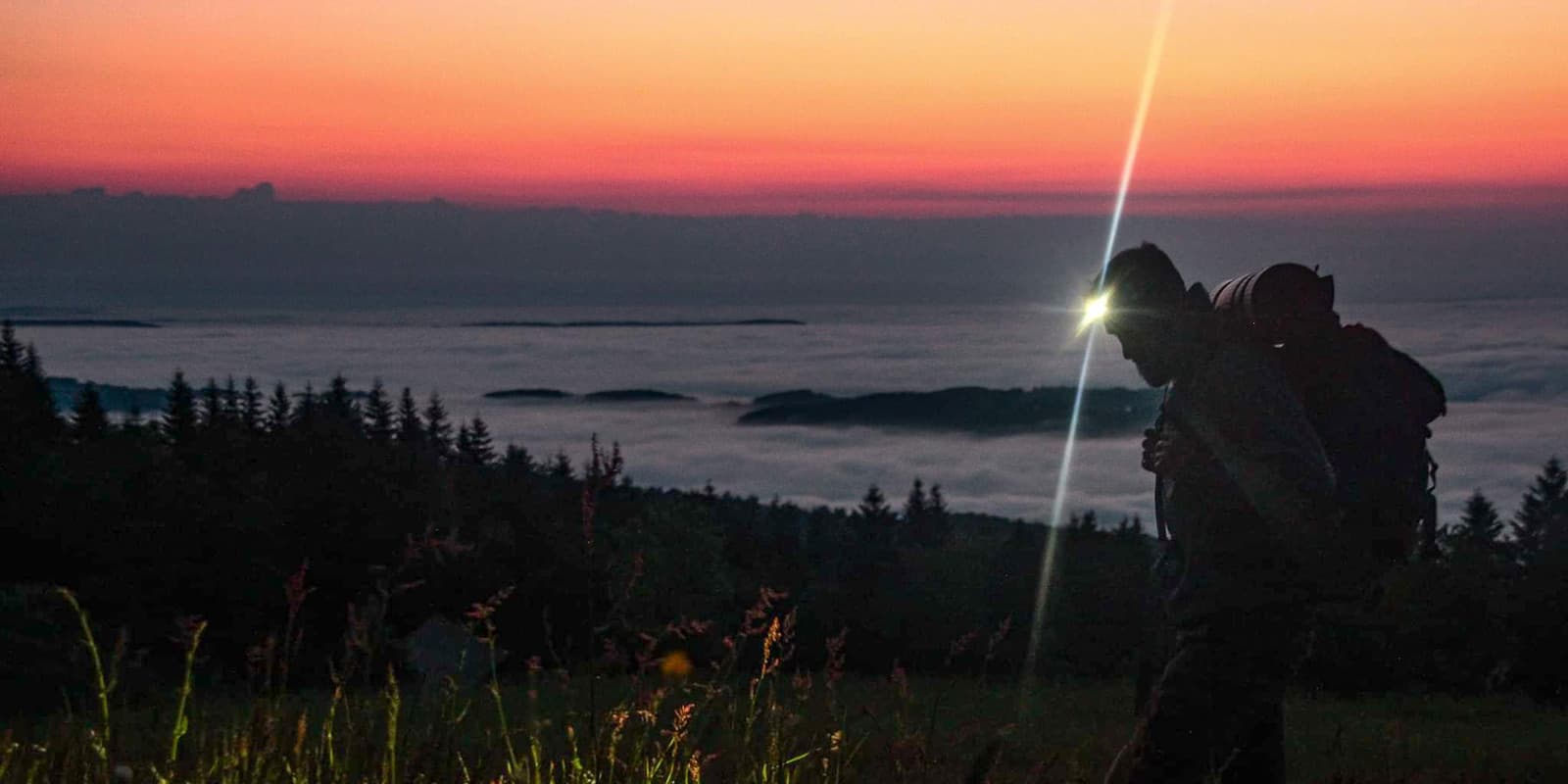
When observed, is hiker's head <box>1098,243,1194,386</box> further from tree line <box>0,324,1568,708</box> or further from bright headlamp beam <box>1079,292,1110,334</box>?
tree line <box>0,324,1568,708</box>

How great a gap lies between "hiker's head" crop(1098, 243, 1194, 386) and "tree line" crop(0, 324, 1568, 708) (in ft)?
49.7

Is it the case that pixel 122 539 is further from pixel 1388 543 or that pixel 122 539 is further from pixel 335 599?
pixel 1388 543

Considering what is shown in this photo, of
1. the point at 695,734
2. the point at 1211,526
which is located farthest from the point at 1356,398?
the point at 695,734

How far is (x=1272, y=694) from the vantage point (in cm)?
563

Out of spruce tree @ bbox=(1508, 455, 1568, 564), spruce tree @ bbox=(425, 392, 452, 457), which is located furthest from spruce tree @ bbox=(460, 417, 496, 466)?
spruce tree @ bbox=(1508, 455, 1568, 564)

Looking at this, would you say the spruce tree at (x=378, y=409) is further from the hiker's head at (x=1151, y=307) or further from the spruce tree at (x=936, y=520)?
the hiker's head at (x=1151, y=307)

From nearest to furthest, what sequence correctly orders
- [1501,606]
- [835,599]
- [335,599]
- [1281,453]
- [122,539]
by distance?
[1281,453], [1501,606], [835,599], [335,599], [122,539]

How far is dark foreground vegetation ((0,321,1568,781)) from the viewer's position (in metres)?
7.43

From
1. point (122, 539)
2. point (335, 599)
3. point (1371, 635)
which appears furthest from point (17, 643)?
point (1371, 635)

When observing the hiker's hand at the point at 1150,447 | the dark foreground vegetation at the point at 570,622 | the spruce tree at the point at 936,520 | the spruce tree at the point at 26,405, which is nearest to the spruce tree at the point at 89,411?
the spruce tree at the point at 26,405

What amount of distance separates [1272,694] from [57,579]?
141 ft

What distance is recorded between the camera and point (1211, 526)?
5.53m

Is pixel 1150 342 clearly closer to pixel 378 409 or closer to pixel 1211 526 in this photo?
pixel 1211 526

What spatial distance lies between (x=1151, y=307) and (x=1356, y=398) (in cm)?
90
